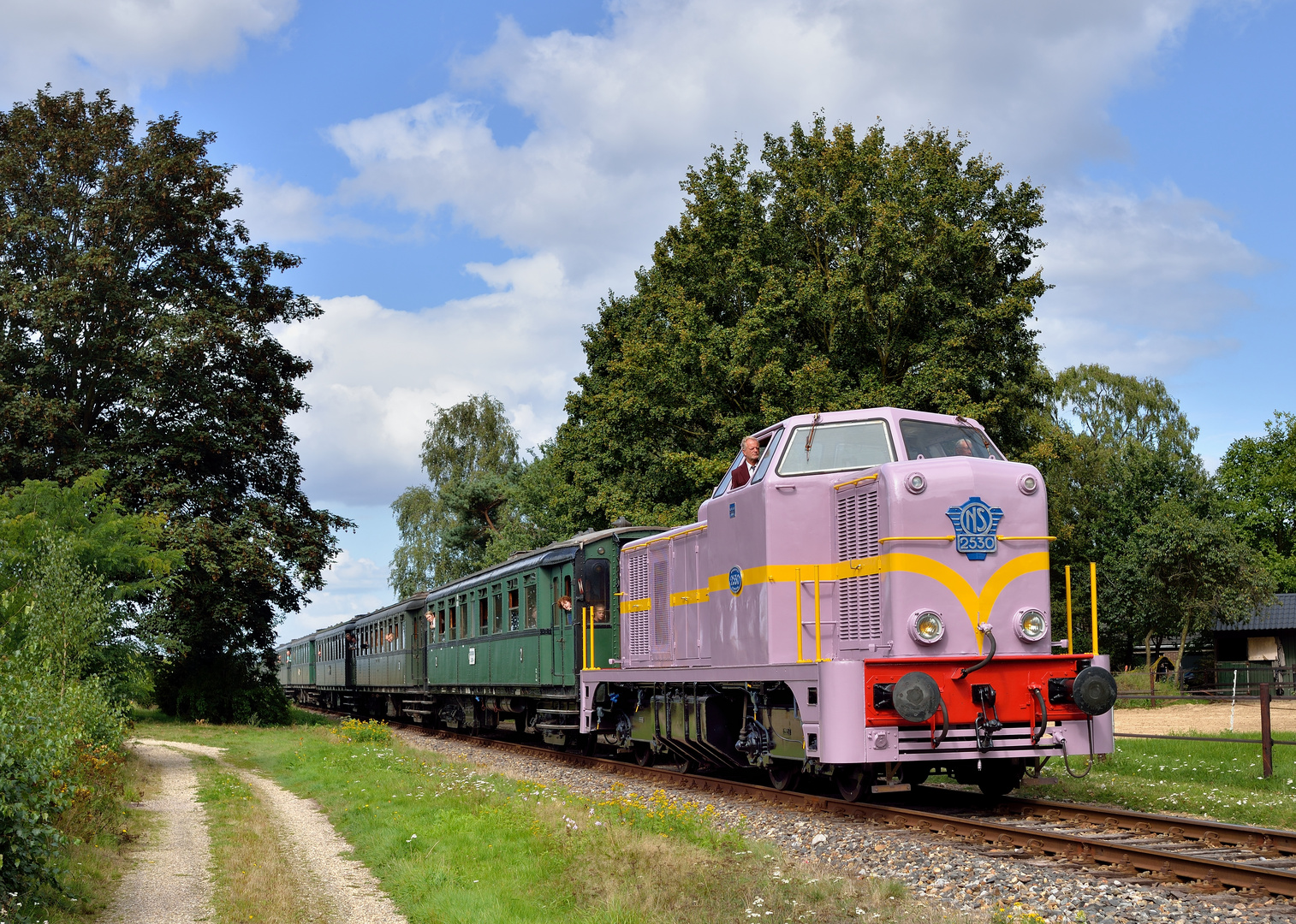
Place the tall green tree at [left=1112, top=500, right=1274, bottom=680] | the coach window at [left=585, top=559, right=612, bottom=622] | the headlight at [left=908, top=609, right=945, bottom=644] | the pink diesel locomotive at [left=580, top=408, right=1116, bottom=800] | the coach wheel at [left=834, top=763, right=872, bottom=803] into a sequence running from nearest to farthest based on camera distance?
the pink diesel locomotive at [left=580, top=408, right=1116, bottom=800] → the headlight at [left=908, top=609, right=945, bottom=644] → the coach wheel at [left=834, top=763, right=872, bottom=803] → the coach window at [left=585, top=559, right=612, bottom=622] → the tall green tree at [left=1112, top=500, right=1274, bottom=680]

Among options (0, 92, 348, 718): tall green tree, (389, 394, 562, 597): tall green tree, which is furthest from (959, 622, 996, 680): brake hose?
(389, 394, 562, 597): tall green tree

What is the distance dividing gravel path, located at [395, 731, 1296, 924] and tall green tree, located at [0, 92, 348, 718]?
68.6ft

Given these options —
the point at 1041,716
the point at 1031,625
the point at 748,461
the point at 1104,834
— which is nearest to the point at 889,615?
the point at 1031,625

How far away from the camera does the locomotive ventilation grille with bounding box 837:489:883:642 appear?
10.6 m

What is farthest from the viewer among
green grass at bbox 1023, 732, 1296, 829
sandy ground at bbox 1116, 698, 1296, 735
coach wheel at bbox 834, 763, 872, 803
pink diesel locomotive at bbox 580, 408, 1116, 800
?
sandy ground at bbox 1116, 698, 1296, 735

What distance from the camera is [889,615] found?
1030cm

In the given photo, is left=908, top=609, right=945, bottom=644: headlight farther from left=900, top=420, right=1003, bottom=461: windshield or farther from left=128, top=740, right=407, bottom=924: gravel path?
left=128, top=740, right=407, bottom=924: gravel path

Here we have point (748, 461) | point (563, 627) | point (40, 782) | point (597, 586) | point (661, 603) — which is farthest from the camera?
point (563, 627)

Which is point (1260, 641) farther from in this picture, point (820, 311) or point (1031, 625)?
point (1031, 625)

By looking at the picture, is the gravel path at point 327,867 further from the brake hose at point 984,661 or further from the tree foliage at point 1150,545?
the tree foliage at point 1150,545

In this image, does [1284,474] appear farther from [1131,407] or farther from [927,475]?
[927,475]

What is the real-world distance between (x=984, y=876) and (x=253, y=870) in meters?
6.04

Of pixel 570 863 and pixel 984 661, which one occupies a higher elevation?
pixel 984 661

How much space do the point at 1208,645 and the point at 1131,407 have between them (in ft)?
46.5
